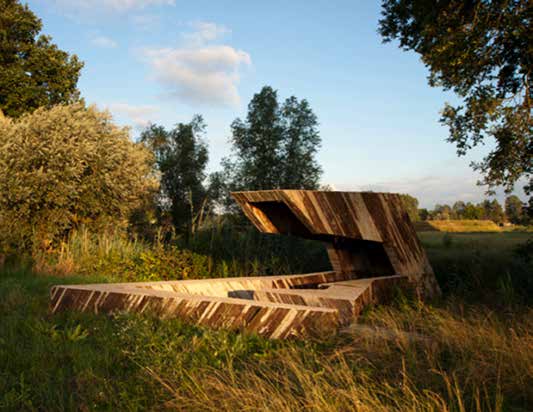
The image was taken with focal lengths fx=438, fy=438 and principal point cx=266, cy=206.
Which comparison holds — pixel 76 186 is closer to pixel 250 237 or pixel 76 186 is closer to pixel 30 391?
pixel 250 237

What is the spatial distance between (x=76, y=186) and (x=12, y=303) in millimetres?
7646

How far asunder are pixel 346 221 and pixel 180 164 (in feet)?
111

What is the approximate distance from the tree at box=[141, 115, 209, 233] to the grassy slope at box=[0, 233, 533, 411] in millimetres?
30861

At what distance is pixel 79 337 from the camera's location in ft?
11.8

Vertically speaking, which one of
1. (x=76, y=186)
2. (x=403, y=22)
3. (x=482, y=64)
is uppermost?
(x=403, y=22)

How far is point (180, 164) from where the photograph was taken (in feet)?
124

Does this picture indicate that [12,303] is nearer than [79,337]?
No

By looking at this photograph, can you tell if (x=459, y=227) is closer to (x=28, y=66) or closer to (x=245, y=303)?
(x=245, y=303)

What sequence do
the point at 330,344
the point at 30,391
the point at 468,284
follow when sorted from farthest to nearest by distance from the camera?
the point at 468,284 → the point at 330,344 → the point at 30,391

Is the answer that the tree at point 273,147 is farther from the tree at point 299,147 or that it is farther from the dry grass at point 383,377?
the dry grass at point 383,377

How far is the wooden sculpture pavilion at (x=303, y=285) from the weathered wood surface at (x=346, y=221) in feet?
0.04

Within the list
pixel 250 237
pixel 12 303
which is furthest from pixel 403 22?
pixel 12 303

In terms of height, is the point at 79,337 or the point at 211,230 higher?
the point at 211,230

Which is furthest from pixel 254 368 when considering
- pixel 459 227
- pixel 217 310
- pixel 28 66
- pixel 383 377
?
pixel 28 66
